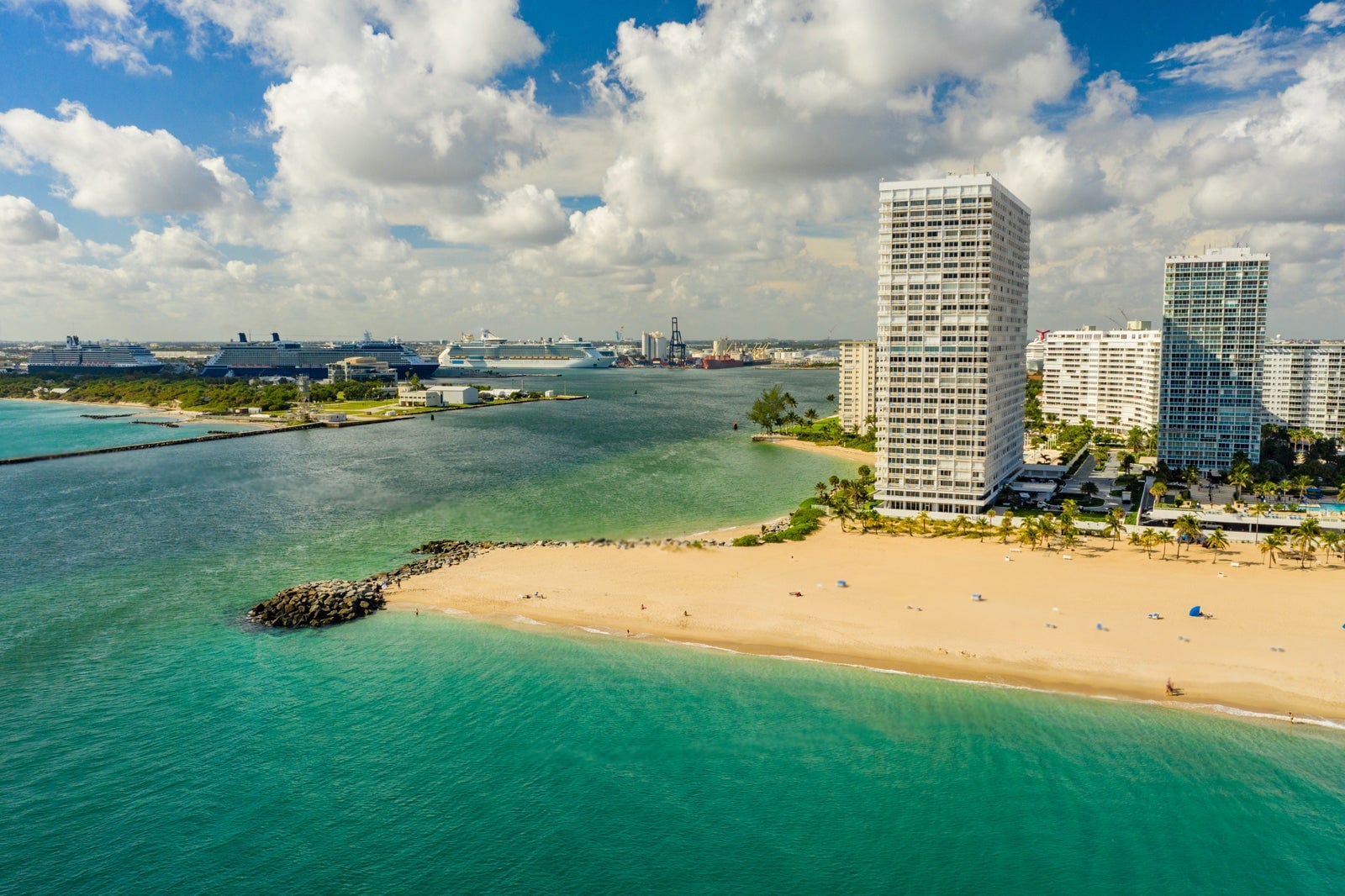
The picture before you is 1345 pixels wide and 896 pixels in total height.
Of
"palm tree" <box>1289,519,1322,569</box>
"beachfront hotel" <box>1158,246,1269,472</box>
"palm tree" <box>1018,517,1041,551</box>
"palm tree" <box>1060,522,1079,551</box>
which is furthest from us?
"beachfront hotel" <box>1158,246,1269,472</box>

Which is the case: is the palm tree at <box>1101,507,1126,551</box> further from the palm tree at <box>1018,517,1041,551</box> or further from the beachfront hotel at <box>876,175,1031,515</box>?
the beachfront hotel at <box>876,175,1031,515</box>

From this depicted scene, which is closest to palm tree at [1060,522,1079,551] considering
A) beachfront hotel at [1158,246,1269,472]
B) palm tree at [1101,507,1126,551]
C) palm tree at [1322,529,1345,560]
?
palm tree at [1101,507,1126,551]

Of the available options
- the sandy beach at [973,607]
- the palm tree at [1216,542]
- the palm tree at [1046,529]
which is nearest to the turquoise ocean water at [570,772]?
the sandy beach at [973,607]

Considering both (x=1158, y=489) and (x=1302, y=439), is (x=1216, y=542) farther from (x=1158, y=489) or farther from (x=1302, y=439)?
(x=1302, y=439)

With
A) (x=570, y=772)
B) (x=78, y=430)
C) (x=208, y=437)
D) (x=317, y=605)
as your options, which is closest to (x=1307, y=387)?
(x=570, y=772)

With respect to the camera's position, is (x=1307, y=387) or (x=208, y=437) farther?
(x=208, y=437)

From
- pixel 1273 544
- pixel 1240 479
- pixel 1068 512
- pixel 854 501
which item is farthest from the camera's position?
pixel 854 501

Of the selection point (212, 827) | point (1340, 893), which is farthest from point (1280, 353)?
point (212, 827)
